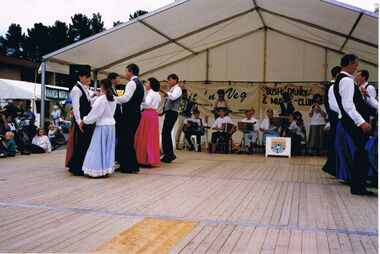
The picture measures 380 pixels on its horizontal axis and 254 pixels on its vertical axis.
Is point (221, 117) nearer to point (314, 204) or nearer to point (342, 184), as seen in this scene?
point (342, 184)

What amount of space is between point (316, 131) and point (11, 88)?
39.3 feet

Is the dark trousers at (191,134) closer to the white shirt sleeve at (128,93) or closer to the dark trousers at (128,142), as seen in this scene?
the dark trousers at (128,142)

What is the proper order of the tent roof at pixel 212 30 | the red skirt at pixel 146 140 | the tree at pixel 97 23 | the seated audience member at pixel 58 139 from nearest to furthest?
the red skirt at pixel 146 140
the tent roof at pixel 212 30
the seated audience member at pixel 58 139
the tree at pixel 97 23

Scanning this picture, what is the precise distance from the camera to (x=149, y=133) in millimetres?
6754

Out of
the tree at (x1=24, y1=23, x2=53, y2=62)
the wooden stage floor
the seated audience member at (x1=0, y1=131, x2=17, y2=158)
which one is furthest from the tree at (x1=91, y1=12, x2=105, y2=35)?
the wooden stage floor

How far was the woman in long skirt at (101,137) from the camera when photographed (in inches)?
215

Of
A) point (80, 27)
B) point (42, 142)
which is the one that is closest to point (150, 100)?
point (42, 142)

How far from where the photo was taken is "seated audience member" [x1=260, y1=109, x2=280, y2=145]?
10.5 metres

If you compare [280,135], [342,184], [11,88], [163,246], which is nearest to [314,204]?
[342,184]

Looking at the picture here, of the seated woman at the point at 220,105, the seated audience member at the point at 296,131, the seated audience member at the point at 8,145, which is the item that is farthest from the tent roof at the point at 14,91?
the seated audience member at the point at 296,131

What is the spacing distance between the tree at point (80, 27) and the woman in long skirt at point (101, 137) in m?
36.9

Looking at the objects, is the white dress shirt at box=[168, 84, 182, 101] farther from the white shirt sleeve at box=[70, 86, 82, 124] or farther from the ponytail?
the white shirt sleeve at box=[70, 86, 82, 124]

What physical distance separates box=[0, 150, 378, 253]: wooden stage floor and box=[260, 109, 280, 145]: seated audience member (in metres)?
4.68

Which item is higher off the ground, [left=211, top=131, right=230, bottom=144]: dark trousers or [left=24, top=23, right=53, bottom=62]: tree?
[left=24, top=23, right=53, bottom=62]: tree
